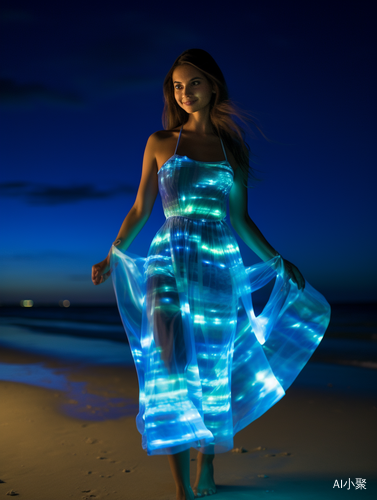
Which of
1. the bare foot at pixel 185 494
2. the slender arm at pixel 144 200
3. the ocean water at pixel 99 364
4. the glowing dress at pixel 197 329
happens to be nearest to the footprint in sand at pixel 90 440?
the ocean water at pixel 99 364

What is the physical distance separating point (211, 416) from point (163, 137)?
164 cm

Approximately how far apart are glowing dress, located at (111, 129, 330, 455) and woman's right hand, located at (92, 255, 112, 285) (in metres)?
0.04

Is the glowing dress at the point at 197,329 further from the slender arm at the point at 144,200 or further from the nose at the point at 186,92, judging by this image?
the nose at the point at 186,92

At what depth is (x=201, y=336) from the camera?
2629 mm

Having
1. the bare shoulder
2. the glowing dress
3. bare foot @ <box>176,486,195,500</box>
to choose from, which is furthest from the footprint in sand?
the bare shoulder

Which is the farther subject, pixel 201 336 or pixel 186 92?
pixel 186 92

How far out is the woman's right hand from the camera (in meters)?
2.72

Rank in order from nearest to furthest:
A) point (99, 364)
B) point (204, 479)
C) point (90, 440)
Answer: point (204, 479), point (90, 440), point (99, 364)

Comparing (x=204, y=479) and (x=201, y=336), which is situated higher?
(x=201, y=336)

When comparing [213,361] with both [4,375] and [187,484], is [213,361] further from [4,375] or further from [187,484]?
[4,375]

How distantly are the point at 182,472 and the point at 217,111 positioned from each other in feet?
6.75

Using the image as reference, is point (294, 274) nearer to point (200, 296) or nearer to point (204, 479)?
point (200, 296)

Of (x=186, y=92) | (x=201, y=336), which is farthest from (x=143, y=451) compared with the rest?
(x=186, y=92)

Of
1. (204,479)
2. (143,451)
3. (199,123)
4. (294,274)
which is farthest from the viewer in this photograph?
(143,451)
